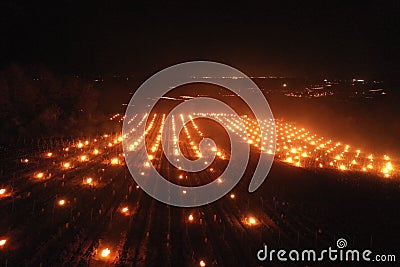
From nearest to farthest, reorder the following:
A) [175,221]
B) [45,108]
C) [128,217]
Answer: [175,221]
[128,217]
[45,108]

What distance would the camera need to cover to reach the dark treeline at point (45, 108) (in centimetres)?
3409

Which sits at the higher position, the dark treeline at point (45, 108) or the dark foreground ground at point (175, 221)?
the dark treeline at point (45, 108)

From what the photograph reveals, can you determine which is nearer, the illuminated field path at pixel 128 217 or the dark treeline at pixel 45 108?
the illuminated field path at pixel 128 217

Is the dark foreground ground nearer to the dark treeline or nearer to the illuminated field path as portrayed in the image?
the illuminated field path


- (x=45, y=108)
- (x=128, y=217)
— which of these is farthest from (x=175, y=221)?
(x=45, y=108)

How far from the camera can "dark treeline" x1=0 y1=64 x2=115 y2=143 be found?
34.1m

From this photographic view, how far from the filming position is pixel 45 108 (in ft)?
125

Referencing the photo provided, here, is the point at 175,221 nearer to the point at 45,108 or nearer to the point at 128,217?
the point at 128,217

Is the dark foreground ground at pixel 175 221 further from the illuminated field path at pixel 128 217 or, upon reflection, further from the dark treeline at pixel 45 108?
the dark treeline at pixel 45 108

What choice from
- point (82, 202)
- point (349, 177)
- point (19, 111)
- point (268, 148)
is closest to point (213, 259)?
point (82, 202)

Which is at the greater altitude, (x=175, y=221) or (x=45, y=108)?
(x=45, y=108)

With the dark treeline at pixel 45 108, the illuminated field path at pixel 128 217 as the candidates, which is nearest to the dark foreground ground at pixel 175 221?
the illuminated field path at pixel 128 217

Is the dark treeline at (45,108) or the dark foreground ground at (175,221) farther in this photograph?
the dark treeline at (45,108)

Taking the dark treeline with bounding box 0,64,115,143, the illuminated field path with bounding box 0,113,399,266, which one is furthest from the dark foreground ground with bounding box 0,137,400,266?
the dark treeline with bounding box 0,64,115,143
